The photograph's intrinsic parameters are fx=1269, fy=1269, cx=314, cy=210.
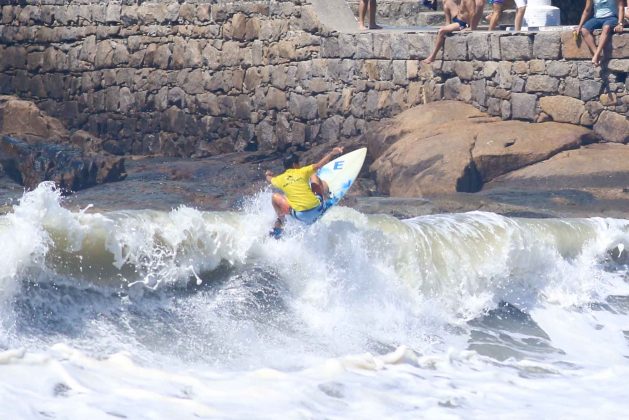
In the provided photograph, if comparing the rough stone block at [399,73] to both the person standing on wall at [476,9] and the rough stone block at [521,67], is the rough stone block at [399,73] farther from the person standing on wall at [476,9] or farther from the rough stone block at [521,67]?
the rough stone block at [521,67]

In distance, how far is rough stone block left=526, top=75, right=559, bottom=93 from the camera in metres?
15.2

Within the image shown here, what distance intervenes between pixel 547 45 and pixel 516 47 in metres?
0.41

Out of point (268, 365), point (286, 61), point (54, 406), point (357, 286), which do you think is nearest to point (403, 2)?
point (286, 61)

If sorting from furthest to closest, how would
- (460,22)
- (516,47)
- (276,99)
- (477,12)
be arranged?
A: 1. (276,99)
2. (477,12)
3. (460,22)
4. (516,47)

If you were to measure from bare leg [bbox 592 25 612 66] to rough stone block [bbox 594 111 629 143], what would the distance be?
650 millimetres

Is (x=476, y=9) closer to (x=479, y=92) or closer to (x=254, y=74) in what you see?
(x=479, y=92)

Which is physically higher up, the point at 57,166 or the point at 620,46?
the point at 620,46

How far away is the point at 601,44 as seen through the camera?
14.6 meters

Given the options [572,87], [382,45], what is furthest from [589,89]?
[382,45]

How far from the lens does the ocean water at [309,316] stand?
8336mm

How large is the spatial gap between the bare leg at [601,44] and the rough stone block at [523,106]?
985mm

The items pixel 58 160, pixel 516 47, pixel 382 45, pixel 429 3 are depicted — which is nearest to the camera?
pixel 516 47

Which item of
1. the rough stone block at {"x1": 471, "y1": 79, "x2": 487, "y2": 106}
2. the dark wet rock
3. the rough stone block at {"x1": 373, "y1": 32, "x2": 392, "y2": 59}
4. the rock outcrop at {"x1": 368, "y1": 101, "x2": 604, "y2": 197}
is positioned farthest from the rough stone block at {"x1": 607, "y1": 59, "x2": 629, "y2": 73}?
the dark wet rock

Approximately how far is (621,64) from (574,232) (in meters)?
3.20
